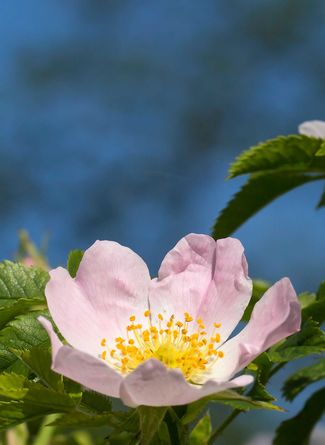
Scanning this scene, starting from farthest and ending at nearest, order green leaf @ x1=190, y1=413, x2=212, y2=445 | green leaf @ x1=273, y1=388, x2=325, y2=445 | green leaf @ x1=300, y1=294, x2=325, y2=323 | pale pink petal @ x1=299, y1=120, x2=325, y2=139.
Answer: pale pink petal @ x1=299, y1=120, x2=325, y2=139 → green leaf @ x1=273, y1=388, x2=325, y2=445 → green leaf @ x1=300, y1=294, x2=325, y2=323 → green leaf @ x1=190, y1=413, x2=212, y2=445

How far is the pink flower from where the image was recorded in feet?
2.37

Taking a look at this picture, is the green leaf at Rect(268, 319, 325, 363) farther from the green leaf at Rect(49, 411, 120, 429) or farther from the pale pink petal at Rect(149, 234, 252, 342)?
the green leaf at Rect(49, 411, 120, 429)

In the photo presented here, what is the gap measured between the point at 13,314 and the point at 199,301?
17 centimetres

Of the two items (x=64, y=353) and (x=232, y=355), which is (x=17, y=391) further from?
(x=232, y=355)

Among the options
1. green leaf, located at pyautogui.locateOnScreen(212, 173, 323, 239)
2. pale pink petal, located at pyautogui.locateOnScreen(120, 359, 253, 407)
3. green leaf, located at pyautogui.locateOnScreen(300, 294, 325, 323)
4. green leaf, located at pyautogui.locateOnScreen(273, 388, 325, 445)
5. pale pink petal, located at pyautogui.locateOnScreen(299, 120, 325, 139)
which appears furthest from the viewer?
pale pink petal, located at pyautogui.locateOnScreen(299, 120, 325, 139)

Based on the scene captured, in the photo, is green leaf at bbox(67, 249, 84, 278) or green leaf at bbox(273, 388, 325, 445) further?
green leaf at bbox(273, 388, 325, 445)

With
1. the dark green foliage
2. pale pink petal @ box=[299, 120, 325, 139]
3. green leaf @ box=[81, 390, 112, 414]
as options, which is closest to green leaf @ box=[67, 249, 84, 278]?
green leaf @ box=[81, 390, 112, 414]

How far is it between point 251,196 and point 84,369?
1.82 ft

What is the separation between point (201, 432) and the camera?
72cm

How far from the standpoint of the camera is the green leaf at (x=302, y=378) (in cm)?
81

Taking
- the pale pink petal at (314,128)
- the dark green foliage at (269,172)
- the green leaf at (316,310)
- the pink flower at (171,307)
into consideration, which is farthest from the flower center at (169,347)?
the pale pink petal at (314,128)

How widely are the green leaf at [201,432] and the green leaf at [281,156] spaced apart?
1.27 feet

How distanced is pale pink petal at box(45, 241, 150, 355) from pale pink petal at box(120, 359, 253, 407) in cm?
12

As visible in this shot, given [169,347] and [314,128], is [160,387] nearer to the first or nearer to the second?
[169,347]
